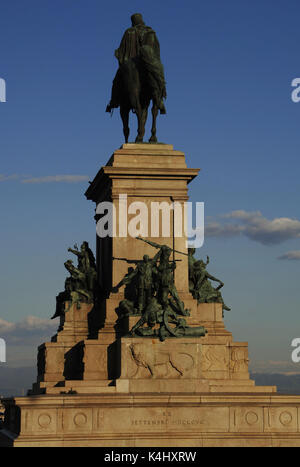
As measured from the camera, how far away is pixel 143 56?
130 ft

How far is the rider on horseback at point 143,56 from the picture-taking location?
39.8 meters

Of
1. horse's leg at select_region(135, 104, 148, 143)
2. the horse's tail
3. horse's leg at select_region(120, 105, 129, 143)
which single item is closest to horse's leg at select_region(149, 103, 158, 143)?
horse's leg at select_region(135, 104, 148, 143)

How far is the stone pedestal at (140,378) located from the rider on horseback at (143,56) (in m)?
2.89

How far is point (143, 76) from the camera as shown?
40.2 meters

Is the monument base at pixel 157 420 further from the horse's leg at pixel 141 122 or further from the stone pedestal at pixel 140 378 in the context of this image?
the horse's leg at pixel 141 122

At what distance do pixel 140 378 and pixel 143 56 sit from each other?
46.4 ft

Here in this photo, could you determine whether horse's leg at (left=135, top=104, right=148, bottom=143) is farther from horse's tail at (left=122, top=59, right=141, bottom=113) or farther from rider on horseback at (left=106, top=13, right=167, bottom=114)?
rider on horseback at (left=106, top=13, right=167, bottom=114)

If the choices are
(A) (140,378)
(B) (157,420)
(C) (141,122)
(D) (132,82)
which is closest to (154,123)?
(C) (141,122)
